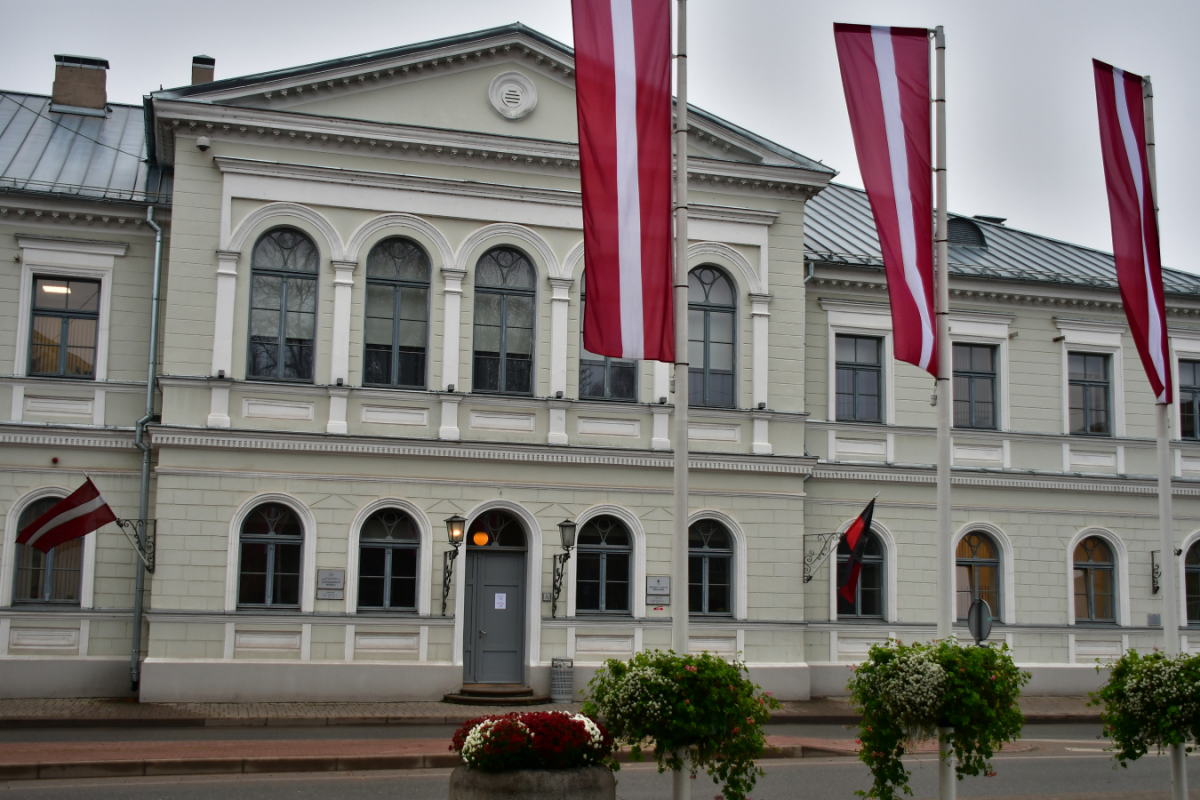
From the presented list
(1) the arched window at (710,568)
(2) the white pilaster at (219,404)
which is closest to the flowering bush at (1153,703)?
(1) the arched window at (710,568)

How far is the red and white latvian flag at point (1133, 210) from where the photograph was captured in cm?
1311

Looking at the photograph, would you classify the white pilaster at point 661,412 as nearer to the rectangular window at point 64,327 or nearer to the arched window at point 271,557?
the arched window at point 271,557

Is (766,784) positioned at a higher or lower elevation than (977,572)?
lower

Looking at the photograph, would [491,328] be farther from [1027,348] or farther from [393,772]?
[1027,348]

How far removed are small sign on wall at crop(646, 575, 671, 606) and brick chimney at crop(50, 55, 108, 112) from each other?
54.5 feet

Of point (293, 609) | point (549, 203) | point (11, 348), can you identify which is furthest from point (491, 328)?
point (11, 348)

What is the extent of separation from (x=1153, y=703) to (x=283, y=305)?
1486 centimetres

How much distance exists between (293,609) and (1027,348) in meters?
15.9

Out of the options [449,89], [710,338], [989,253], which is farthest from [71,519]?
[989,253]

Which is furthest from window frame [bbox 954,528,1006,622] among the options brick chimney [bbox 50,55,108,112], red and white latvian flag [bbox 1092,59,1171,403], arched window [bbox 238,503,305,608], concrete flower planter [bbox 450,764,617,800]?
brick chimney [bbox 50,55,108,112]

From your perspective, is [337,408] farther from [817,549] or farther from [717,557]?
[817,549]

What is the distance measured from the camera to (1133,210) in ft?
43.4

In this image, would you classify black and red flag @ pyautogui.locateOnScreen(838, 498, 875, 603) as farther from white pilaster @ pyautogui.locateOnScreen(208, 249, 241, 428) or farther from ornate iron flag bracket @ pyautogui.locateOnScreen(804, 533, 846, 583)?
white pilaster @ pyautogui.locateOnScreen(208, 249, 241, 428)

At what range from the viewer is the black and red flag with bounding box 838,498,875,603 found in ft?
70.3
